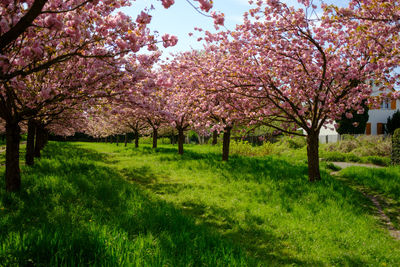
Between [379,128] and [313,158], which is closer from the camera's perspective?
[313,158]

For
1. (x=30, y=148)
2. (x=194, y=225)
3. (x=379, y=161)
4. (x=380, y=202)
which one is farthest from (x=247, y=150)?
(x=194, y=225)

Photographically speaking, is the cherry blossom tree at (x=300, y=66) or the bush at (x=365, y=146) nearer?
the cherry blossom tree at (x=300, y=66)

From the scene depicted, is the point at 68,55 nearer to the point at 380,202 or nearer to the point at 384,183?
the point at 380,202

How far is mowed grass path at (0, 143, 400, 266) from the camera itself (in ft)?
10.8

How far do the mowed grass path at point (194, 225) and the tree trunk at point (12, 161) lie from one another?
364 millimetres

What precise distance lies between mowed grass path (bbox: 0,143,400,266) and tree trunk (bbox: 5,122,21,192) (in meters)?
0.36

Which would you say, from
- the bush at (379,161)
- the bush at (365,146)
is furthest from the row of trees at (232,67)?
the bush at (365,146)

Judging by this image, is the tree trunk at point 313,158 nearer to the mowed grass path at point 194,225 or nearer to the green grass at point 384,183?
the mowed grass path at point 194,225

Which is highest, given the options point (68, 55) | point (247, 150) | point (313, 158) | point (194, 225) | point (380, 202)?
point (68, 55)

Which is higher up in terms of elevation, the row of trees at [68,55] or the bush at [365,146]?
the row of trees at [68,55]

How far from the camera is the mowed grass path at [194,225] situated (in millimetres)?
3277

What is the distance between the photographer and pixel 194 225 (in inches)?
190

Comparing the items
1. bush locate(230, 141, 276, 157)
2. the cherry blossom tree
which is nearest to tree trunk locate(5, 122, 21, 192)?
the cherry blossom tree

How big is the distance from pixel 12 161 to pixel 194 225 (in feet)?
17.6
